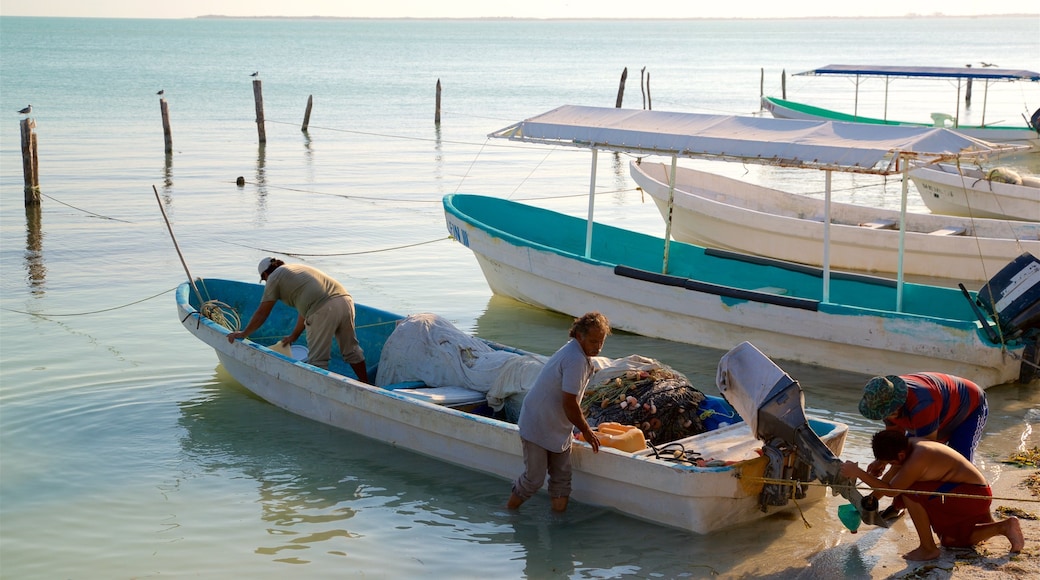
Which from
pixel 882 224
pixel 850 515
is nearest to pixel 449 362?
pixel 850 515

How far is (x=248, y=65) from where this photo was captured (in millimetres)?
78125

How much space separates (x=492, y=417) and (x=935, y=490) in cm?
339

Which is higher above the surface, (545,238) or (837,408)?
(545,238)

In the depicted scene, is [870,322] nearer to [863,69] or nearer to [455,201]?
[455,201]

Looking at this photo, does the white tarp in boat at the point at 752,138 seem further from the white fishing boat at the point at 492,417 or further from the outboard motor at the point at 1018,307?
the white fishing boat at the point at 492,417

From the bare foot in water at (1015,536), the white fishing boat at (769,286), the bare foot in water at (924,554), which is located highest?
the white fishing boat at (769,286)

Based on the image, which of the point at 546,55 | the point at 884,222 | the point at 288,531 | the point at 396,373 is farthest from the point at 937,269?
the point at 546,55

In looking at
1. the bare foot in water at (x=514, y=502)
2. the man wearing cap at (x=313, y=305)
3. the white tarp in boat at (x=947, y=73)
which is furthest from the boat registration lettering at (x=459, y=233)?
the white tarp in boat at (x=947, y=73)

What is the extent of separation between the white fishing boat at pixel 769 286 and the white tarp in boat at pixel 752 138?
1cm

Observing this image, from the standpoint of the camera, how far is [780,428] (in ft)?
20.0

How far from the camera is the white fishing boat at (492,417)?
6203 millimetres

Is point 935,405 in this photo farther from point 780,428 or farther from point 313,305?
point 313,305

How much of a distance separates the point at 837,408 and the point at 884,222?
5.93 m

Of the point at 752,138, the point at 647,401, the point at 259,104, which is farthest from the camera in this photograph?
the point at 259,104
